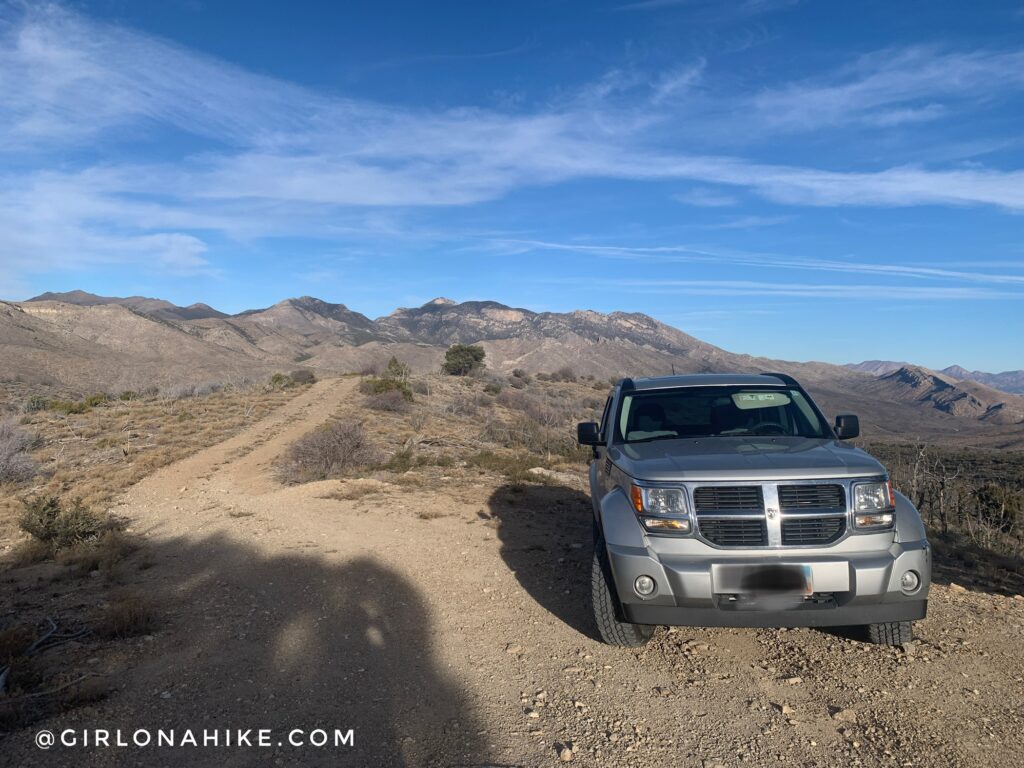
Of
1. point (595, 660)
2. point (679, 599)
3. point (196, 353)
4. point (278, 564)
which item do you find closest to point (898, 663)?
point (679, 599)

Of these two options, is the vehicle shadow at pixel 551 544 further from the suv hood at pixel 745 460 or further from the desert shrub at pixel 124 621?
the desert shrub at pixel 124 621

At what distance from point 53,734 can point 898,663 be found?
16.6ft

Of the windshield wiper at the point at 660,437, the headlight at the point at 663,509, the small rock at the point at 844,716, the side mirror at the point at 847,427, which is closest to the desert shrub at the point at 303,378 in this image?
the windshield wiper at the point at 660,437

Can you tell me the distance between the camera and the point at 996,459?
29.6 metres

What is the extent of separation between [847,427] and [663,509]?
2.30 meters

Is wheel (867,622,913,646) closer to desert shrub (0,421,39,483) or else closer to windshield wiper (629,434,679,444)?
windshield wiper (629,434,679,444)

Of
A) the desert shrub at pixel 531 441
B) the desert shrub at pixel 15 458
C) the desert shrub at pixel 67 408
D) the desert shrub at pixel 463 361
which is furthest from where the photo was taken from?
the desert shrub at pixel 463 361

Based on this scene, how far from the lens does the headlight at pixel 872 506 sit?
3.95 metres

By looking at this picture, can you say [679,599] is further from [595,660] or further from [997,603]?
[997,603]

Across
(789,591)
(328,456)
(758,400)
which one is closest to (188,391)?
(328,456)

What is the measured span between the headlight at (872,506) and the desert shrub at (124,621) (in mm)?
5148

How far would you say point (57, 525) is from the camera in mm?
8094

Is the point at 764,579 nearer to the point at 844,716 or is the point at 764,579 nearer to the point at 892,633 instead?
the point at 844,716

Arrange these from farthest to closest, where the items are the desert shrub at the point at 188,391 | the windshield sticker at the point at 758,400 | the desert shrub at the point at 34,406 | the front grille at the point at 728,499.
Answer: the desert shrub at the point at 188,391 → the desert shrub at the point at 34,406 → the windshield sticker at the point at 758,400 → the front grille at the point at 728,499
